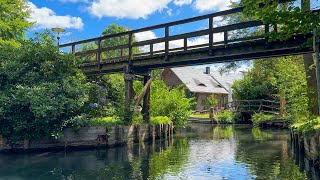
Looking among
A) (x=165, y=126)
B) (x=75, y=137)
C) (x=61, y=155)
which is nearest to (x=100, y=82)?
(x=165, y=126)

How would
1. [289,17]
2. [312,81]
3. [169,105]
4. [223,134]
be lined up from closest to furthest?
1. [289,17]
2. [312,81]
3. [169,105]
4. [223,134]

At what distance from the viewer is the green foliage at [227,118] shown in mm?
30734

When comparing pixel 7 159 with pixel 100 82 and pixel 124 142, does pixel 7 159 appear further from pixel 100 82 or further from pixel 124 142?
pixel 100 82

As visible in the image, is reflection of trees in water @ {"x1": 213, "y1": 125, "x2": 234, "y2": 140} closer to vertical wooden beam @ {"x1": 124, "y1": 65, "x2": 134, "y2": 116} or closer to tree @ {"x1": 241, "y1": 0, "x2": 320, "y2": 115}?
vertical wooden beam @ {"x1": 124, "y1": 65, "x2": 134, "y2": 116}

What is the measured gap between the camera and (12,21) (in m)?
19.0

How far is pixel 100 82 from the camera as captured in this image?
20.2 m

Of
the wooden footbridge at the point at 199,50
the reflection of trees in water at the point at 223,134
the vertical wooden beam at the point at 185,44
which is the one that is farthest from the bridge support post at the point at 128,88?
the reflection of trees in water at the point at 223,134

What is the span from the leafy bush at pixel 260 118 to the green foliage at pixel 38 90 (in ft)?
54.1

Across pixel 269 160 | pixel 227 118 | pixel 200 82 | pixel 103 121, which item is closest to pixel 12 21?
pixel 103 121

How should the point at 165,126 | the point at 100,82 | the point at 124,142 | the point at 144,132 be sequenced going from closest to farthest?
the point at 124,142
the point at 144,132
the point at 165,126
the point at 100,82

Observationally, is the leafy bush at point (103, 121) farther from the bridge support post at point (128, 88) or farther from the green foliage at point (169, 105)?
the green foliage at point (169, 105)

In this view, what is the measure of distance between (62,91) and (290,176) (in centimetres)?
998

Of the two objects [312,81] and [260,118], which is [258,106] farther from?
[312,81]

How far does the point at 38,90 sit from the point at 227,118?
21.4 m
